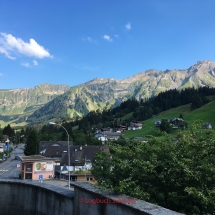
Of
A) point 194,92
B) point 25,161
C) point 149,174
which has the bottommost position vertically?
point 25,161

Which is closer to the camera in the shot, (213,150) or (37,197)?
(213,150)

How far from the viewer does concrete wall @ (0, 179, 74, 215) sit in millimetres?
6188

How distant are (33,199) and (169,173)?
4.36 metres

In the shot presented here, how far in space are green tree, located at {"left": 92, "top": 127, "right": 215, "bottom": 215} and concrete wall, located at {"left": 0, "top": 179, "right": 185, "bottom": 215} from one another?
40 centimetres

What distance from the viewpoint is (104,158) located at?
682 cm

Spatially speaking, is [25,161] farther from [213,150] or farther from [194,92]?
[194,92]

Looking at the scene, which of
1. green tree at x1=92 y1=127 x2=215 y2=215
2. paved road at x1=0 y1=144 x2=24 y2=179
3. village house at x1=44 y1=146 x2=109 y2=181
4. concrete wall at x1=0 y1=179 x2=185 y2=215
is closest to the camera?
concrete wall at x1=0 y1=179 x2=185 y2=215

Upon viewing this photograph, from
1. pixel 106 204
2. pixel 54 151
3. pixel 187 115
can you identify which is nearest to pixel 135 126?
pixel 187 115

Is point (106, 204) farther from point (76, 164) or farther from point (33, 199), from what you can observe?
point (76, 164)

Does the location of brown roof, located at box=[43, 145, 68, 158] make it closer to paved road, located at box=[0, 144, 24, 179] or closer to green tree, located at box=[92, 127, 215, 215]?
paved road, located at box=[0, 144, 24, 179]

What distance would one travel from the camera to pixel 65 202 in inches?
239

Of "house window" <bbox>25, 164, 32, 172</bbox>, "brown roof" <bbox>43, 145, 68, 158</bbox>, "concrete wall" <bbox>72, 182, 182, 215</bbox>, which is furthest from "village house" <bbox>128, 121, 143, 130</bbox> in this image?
"concrete wall" <bbox>72, 182, 182, 215</bbox>

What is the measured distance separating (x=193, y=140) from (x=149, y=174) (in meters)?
1.97

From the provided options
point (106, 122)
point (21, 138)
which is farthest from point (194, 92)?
point (21, 138)
